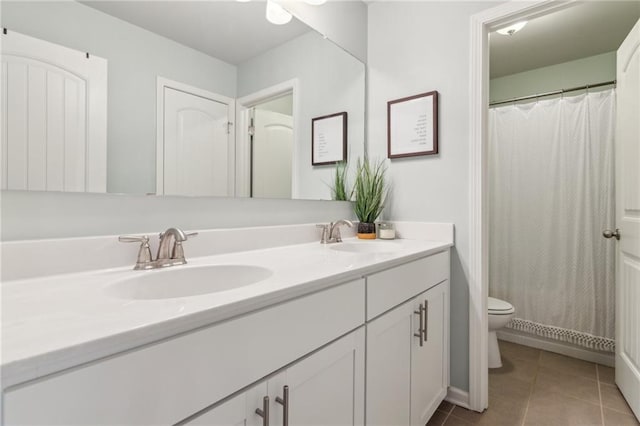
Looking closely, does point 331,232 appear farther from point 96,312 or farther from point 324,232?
point 96,312

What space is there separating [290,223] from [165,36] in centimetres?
87

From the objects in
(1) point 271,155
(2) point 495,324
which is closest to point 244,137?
(1) point 271,155

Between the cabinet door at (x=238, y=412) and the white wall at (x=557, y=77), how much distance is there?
317 cm

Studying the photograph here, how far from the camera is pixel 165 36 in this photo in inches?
42.8

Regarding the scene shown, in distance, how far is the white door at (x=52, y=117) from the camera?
794 mm

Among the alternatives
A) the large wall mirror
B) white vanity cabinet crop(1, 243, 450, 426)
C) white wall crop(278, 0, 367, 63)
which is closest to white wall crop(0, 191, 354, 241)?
the large wall mirror

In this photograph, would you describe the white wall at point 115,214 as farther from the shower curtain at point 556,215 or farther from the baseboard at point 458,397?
the shower curtain at point 556,215

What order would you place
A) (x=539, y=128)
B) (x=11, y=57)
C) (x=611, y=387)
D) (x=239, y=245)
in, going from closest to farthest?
(x=11, y=57)
(x=239, y=245)
(x=611, y=387)
(x=539, y=128)

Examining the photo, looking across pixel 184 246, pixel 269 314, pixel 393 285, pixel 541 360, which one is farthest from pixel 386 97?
pixel 541 360

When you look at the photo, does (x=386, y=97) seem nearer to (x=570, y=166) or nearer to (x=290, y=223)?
(x=290, y=223)

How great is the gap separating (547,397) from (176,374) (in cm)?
200

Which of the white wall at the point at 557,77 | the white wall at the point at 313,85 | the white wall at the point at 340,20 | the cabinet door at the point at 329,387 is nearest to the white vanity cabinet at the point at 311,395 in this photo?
the cabinet door at the point at 329,387

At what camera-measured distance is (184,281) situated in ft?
3.09

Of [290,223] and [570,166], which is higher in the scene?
[570,166]
